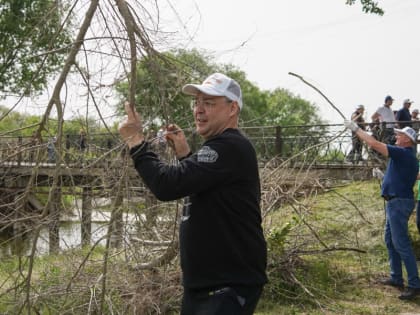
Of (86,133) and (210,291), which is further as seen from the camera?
(86,133)

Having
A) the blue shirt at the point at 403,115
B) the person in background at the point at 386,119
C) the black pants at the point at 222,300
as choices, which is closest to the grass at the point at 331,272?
the person in background at the point at 386,119

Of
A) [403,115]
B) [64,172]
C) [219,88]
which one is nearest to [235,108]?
[219,88]

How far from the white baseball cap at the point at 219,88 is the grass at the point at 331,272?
3.82m

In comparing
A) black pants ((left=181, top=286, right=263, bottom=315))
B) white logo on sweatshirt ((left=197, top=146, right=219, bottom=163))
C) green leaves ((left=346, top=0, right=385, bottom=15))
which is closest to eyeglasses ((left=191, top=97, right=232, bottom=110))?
white logo on sweatshirt ((left=197, top=146, right=219, bottom=163))

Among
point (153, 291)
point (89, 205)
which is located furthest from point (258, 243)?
point (153, 291)

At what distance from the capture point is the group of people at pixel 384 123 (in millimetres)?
11742

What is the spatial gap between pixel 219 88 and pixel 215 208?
612 mm

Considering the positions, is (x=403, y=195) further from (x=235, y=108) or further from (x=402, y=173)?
(x=235, y=108)

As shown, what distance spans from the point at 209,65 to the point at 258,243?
203 cm

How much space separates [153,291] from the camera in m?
5.99

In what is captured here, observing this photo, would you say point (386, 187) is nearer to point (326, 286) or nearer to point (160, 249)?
point (326, 286)

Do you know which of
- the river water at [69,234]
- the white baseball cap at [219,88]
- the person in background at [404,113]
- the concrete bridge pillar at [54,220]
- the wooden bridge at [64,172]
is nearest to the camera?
the white baseball cap at [219,88]

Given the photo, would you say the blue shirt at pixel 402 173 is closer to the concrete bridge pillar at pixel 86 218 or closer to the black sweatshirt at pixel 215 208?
the concrete bridge pillar at pixel 86 218

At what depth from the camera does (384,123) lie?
1202 cm
